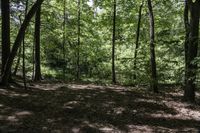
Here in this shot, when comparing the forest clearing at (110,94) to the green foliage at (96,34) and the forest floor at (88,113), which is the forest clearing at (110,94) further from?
the green foliage at (96,34)

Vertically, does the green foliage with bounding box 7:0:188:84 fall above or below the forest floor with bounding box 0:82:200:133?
above

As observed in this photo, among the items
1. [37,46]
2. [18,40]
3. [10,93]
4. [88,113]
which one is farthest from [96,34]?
[88,113]

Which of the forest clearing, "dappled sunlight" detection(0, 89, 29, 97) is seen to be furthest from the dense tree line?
"dappled sunlight" detection(0, 89, 29, 97)

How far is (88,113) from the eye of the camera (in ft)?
34.2

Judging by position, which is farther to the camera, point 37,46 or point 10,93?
point 37,46

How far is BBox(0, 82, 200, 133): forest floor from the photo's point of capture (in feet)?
29.0

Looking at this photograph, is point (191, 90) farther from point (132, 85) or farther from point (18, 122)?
point (18, 122)

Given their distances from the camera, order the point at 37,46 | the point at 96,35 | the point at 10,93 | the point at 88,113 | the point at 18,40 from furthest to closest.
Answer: the point at 96,35
the point at 37,46
the point at 18,40
the point at 10,93
the point at 88,113

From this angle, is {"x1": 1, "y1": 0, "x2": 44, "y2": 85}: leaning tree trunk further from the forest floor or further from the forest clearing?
the forest floor

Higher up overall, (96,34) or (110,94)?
(96,34)

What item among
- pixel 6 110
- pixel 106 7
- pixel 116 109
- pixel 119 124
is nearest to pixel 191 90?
pixel 116 109

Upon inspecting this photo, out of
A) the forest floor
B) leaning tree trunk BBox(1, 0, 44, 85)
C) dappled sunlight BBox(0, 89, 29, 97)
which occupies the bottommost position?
the forest floor

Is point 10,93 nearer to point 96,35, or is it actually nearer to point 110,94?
point 110,94

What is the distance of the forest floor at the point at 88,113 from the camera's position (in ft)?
29.0
